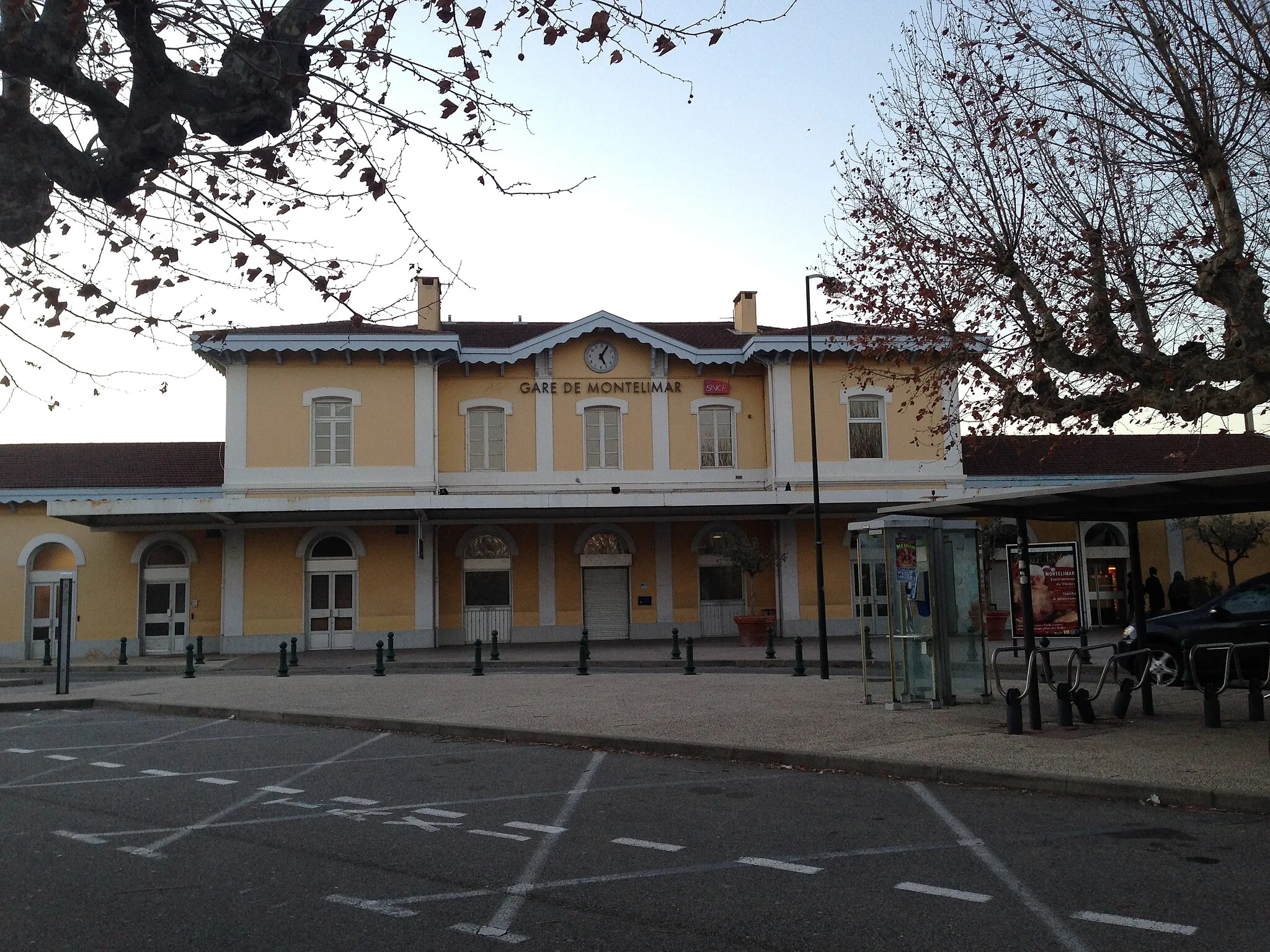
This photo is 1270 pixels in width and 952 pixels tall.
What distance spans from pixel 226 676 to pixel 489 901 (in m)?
17.5

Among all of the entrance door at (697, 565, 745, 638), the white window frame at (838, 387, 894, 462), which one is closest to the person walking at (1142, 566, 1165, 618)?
the white window frame at (838, 387, 894, 462)

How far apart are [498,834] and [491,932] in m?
2.34

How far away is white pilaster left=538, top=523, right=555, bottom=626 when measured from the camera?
102 feet

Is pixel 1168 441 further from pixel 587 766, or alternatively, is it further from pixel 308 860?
pixel 308 860

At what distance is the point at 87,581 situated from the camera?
99.6 feet

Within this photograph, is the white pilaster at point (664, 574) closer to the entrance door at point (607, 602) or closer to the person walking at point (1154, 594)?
the entrance door at point (607, 602)

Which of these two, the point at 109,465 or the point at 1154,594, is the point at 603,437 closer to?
the point at 109,465

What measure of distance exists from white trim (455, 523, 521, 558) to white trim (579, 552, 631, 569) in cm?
191

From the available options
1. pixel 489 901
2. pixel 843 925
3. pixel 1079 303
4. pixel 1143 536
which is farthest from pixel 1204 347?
pixel 1143 536

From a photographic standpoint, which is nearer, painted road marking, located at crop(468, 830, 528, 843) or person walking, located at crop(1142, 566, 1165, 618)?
painted road marking, located at crop(468, 830, 528, 843)

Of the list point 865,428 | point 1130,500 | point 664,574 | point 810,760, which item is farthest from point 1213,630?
point 664,574

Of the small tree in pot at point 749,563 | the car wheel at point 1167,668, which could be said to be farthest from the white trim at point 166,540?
the car wheel at point 1167,668

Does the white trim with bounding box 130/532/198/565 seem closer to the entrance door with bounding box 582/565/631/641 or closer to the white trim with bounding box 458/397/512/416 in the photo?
the white trim with bounding box 458/397/512/416

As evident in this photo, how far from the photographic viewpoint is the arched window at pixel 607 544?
3123 centimetres
